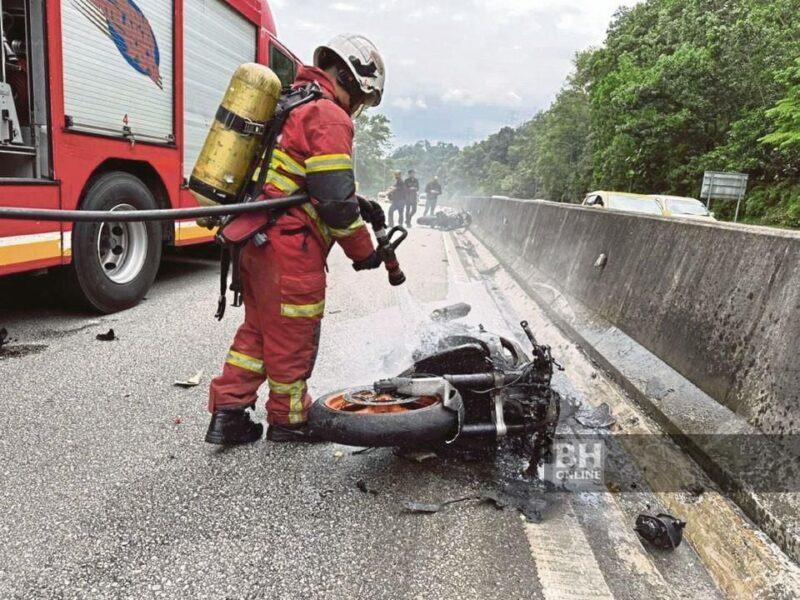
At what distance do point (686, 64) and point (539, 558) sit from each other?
20.5 m

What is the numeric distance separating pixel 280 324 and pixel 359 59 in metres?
1.23

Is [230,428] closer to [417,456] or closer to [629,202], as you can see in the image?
[417,456]

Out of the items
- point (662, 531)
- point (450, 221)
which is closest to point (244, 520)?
point (662, 531)

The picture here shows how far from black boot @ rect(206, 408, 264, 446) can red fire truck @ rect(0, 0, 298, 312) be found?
2.44 metres

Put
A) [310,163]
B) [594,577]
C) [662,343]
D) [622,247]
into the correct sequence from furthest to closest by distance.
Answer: [622,247] → [662,343] → [310,163] → [594,577]

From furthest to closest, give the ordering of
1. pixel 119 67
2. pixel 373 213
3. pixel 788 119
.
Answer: pixel 788 119
pixel 119 67
pixel 373 213

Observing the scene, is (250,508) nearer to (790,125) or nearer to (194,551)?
(194,551)

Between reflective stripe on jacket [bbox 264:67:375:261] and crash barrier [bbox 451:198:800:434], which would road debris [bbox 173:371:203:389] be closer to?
reflective stripe on jacket [bbox 264:67:375:261]

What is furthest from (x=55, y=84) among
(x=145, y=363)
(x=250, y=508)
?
(x=250, y=508)

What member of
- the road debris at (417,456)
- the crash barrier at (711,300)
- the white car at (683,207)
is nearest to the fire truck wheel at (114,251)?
the road debris at (417,456)

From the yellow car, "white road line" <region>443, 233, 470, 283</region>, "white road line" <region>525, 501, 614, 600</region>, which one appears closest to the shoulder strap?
"white road line" <region>525, 501, 614, 600</region>

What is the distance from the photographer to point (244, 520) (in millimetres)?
2277

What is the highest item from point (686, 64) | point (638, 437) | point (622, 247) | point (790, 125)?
point (686, 64)

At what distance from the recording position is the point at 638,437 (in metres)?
2.97
